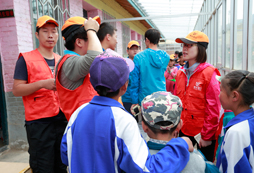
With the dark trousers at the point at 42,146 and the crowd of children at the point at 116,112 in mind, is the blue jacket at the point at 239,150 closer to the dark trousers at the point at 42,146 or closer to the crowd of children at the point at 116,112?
the crowd of children at the point at 116,112

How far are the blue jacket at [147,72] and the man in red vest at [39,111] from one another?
1.22m

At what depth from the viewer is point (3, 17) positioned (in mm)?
3109

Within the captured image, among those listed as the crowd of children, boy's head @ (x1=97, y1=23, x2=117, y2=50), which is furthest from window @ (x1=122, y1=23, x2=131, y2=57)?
boy's head @ (x1=97, y1=23, x2=117, y2=50)

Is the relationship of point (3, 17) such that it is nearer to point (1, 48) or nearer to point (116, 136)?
point (1, 48)

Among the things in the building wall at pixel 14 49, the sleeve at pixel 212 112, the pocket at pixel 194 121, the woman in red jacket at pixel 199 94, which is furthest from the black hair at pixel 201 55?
the building wall at pixel 14 49

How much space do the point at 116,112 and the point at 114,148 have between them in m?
0.17

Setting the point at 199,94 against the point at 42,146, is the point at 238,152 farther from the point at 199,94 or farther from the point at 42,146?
the point at 42,146

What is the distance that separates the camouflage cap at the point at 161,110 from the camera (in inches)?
40.6

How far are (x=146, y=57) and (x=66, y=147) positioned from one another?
6.48ft

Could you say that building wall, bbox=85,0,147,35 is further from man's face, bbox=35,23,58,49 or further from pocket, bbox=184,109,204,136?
pocket, bbox=184,109,204,136

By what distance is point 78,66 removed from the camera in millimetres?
1343

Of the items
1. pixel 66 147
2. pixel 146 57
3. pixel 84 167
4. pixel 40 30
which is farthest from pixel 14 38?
pixel 84 167

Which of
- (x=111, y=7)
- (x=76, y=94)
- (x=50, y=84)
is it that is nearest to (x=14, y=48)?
(x=50, y=84)

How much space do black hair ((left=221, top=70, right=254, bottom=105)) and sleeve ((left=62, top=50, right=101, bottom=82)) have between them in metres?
0.97
